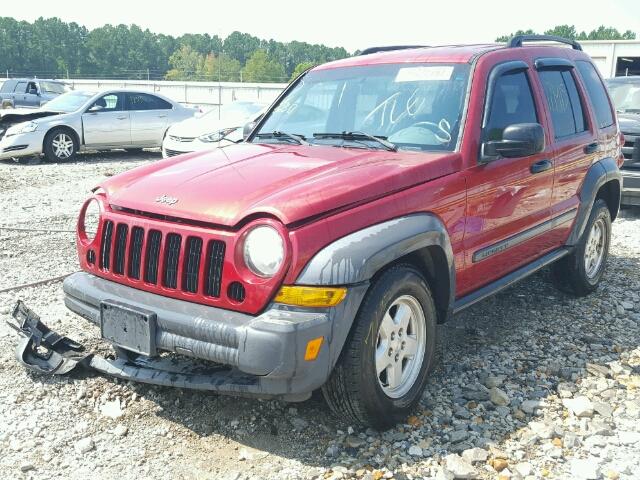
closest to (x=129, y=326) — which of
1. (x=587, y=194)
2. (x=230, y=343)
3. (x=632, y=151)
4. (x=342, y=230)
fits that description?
(x=230, y=343)

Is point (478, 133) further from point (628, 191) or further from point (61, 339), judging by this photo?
point (628, 191)

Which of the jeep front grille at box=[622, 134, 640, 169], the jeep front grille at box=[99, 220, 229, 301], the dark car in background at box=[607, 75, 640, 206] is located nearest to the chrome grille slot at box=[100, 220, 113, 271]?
the jeep front grille at box=[99, 220, 229, 301]

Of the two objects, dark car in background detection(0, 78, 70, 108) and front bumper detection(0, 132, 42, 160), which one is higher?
dark car in background detection(0, 78, 70, 108)

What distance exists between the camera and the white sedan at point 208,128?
1145 cm

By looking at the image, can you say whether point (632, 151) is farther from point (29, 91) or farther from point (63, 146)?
point (29, 91)

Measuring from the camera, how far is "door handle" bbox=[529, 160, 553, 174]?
4.35m

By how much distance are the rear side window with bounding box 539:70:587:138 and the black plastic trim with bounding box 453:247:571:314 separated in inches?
35.2

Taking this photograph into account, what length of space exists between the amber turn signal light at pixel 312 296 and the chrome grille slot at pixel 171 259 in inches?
23.4

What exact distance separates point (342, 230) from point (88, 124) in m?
12.2

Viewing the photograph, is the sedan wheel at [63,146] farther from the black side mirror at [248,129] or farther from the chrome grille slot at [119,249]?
the chrome grille slot at [119,249]

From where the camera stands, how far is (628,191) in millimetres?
8398

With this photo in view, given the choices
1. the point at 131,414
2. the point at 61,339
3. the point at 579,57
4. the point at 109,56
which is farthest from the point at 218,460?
the point at 109,56

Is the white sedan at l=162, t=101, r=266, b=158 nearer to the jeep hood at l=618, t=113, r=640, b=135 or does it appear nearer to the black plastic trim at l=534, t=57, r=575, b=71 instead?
the jeep hood at l=618, t=113, r=640, b=135

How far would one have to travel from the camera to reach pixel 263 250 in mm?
2961
